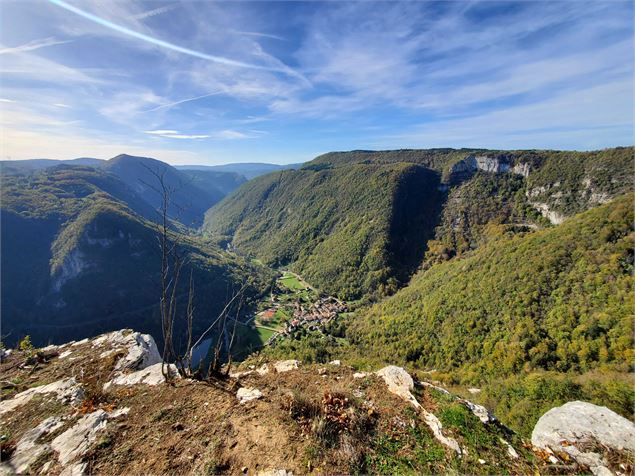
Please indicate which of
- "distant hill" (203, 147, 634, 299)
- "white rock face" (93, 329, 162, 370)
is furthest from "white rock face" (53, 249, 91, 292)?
"white rock face" (93, 329, 162, 370)

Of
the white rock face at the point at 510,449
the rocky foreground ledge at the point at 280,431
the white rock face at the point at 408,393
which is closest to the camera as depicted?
the rocky foreground ledge at the point at 280,431

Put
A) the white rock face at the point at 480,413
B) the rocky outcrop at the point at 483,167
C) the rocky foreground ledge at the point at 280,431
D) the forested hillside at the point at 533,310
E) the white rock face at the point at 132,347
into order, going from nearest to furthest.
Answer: the rocky foreground ledge at the point at 280,431
the white rock face at the point at 480,413
the white rock face at the point at 132,347
the forested hillside at the point at 533,310
the rocky outcrop at the point at 483,167

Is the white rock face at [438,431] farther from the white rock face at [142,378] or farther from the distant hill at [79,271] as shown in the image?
the distant hill at [79,271]

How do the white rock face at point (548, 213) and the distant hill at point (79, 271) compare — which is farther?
the white rock face at point (548, 213)

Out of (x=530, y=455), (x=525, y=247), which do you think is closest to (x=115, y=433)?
(x=530, y=455)

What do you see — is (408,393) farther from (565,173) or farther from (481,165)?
(481,165)

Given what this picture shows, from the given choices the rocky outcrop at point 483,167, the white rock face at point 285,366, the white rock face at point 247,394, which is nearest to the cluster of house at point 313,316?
the white rock face at point 285,366

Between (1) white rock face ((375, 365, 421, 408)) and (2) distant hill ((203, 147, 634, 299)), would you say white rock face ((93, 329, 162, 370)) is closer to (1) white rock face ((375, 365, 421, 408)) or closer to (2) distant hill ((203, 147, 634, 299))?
(1) white rock face ((375, 365, 421, 408))

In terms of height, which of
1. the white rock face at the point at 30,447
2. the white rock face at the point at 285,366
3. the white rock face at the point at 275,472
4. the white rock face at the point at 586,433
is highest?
the white rock face at the point at 275,472
